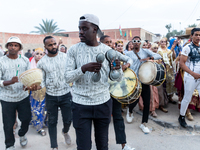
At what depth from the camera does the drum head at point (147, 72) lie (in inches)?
144

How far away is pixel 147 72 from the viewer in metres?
3.76

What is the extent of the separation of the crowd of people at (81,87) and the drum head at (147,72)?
0.13 m

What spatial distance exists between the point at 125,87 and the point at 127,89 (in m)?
0.06

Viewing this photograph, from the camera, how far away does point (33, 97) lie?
429 cm

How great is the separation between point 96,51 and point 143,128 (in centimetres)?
264

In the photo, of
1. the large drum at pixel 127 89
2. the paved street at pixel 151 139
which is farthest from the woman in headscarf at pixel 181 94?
the large drum at pixel 127 89

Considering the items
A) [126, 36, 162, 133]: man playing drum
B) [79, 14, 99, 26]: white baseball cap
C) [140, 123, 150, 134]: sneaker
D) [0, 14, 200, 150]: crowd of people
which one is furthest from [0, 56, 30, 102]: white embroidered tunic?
[140, 123, 150, 134]: sneaker

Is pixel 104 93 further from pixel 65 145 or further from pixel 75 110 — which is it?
pixel 65 145

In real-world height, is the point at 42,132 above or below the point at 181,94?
below

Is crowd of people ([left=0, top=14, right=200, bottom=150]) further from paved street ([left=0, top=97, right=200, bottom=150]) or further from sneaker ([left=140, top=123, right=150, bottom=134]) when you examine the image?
paved street ([left=0, top=97, right=200, bottom=150])

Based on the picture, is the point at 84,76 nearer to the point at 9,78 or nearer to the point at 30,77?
the point at 30,77

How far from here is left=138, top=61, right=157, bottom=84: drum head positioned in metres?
3.67

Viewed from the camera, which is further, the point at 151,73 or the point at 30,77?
the point at 151,73

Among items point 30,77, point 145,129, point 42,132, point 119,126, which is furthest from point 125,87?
point 42,132
